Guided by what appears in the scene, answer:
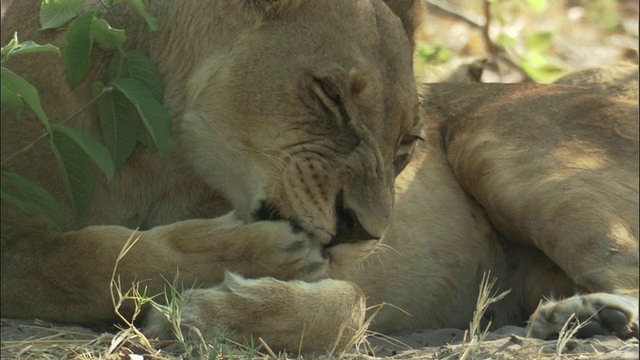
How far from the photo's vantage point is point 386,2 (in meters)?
4.56

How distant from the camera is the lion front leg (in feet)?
12.7

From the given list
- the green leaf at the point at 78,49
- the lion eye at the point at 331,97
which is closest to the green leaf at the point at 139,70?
the green leaf at the point at 78,49

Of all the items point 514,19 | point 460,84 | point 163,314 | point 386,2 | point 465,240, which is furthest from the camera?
point 514,19

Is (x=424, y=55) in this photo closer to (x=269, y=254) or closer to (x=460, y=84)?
(x=460, y=84)

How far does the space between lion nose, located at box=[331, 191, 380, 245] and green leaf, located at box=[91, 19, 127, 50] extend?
0.89 m

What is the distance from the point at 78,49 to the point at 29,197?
516 mm

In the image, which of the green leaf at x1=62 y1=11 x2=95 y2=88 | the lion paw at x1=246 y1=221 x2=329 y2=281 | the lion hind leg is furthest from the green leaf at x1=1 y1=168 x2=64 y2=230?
the lion paw at x1=246 y1=221 x2=329 y2=281

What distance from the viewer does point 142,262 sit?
3.87 meters

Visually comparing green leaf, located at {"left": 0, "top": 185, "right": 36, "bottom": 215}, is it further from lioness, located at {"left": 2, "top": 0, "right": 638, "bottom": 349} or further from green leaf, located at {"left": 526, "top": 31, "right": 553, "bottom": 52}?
green leaf, located at {"left": 526, "top": 31, "right": 553, "bottom": 52}

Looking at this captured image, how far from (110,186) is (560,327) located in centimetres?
167

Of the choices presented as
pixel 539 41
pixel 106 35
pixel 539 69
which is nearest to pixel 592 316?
pixel 106 35

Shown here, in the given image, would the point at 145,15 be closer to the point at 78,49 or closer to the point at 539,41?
the point at 78,49

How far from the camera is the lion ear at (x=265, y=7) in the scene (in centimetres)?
399

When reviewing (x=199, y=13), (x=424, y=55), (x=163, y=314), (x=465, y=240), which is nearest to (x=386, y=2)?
(x=199, y=13)
